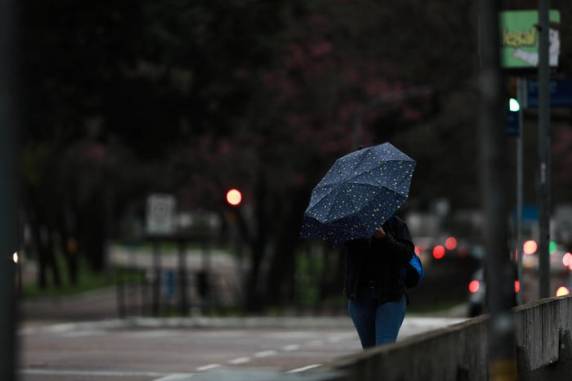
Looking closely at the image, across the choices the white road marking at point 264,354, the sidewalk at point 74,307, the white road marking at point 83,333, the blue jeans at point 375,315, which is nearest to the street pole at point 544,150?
the white road marking at point 264,354

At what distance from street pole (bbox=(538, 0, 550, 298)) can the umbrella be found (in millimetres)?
6067

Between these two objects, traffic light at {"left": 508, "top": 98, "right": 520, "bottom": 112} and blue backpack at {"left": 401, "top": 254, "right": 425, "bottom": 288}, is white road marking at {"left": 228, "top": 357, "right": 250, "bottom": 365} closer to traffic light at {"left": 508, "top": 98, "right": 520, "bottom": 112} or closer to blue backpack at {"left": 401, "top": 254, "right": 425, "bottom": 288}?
traffic light at {"left": 508, "top": 98, "right": 520, "bottom": 112}

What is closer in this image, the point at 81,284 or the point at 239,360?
the point at 239,360

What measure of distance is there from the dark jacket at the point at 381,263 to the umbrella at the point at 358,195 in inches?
6.9

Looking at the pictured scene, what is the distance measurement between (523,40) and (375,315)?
8.56 metres

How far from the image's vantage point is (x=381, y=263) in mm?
11789

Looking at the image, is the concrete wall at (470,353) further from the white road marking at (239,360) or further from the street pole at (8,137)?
the white road marking at (239,360)

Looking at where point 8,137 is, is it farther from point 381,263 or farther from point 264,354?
point 264,354

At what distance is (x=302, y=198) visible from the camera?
46344 millimetres

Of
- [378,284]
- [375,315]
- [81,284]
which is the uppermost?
[378,284]

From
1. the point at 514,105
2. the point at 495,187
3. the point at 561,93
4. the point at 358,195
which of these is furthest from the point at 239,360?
the point at 495,187

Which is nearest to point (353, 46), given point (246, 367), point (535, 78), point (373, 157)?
point (535, 78)

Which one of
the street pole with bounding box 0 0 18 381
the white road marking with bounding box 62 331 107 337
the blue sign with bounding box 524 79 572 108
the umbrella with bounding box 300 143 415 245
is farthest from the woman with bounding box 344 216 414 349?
the white road marking with bounding box 62 331 107 337

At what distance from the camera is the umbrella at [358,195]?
1160 centimetres
